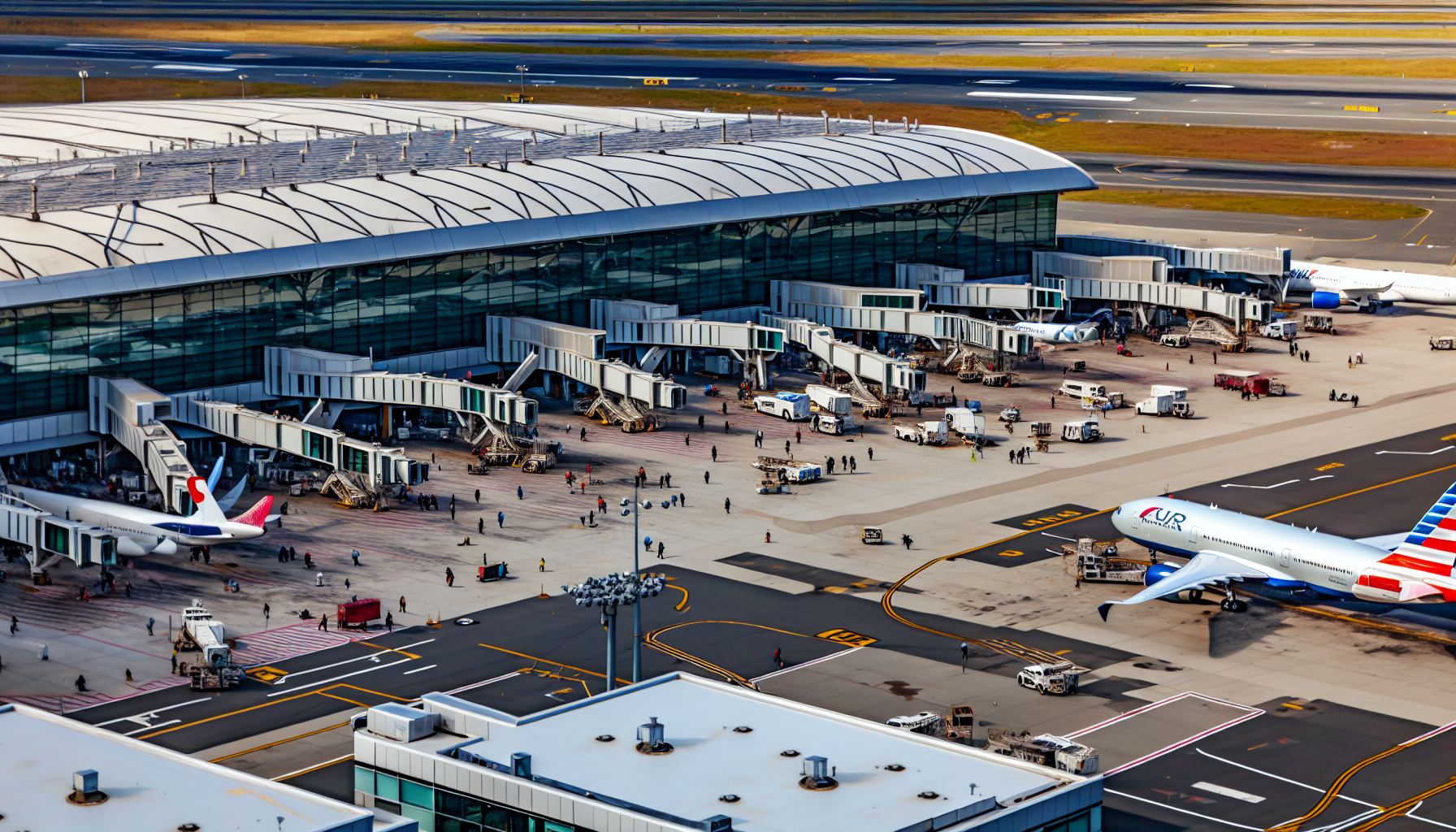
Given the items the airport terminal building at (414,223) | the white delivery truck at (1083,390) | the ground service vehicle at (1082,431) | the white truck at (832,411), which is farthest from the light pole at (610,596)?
the white delivery truck at (1083,390)

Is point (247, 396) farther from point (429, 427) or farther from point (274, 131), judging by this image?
point (274, 131)

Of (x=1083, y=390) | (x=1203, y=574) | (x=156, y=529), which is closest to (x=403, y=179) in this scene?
(x=156, y=529)

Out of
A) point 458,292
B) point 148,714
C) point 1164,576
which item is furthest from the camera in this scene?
point 458,292

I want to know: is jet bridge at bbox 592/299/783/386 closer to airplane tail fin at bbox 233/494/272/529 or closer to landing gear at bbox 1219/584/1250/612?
airplane tail fin at bbox 233/494/272/529

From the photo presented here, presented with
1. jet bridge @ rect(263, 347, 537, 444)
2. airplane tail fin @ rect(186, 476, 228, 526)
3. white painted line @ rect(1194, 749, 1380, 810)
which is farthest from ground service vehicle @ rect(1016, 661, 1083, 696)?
jet bridge @ rect(263, 347, 537, 444)

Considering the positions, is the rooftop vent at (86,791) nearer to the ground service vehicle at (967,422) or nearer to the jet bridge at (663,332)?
the ground service vehicle at (967,422)

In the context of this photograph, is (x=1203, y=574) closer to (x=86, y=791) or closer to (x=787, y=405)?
(x=787, y=405)

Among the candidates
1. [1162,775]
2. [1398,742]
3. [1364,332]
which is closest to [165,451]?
[1162,775]
